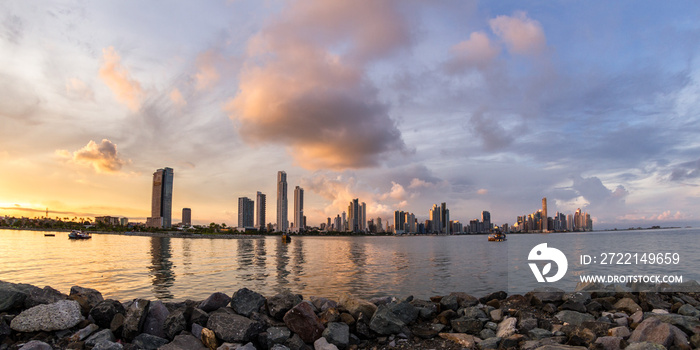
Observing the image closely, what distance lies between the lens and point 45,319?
1223 cm

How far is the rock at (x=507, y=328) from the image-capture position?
1266 centimetres

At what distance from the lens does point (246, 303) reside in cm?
1399

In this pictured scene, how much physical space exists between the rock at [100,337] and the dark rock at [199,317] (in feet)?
7.82

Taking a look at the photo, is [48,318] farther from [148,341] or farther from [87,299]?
[148,341]

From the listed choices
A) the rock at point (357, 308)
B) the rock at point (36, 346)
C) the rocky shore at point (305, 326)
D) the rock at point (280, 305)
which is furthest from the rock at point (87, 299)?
the rock at point (357, 308)

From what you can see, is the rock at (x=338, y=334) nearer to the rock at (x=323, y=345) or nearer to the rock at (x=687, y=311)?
the rock at (x=323, y=345)

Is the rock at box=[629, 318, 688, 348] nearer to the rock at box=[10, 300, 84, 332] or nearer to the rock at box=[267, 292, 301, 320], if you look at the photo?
the rock at box=[267, 292, 301, 320]

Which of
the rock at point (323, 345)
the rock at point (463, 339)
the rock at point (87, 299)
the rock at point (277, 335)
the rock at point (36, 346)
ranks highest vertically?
the rock at point (87, 299)

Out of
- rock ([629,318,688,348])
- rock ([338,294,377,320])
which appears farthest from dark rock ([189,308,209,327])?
rock ([629,318,688,348])

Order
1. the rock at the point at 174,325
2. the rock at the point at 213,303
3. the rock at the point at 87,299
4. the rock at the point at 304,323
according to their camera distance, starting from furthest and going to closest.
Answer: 1. the rock at the point at 213,303
2. the rock at the point at 87,299
3. the rock at the point at 174,325
4. the rock at the point at 304,323

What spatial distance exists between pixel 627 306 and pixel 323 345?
1338 centimetres

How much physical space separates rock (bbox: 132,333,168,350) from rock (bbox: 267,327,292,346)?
3381mm

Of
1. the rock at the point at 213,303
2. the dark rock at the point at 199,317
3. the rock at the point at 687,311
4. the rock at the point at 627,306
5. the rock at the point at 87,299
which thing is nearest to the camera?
the dark rock at the point at 199,317

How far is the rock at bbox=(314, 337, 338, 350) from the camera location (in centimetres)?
1155
